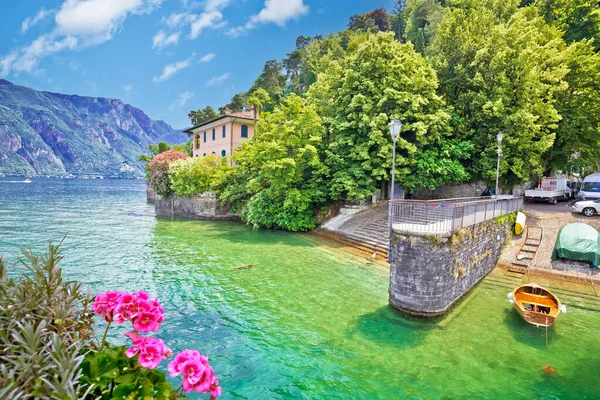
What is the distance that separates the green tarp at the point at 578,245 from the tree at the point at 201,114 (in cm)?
5850

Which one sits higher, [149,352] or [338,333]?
[149,352]

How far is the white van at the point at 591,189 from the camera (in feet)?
72.1

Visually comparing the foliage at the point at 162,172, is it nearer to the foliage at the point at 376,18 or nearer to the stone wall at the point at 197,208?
the stone wall at the point at 197,208

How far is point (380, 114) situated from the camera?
20281 millimetres

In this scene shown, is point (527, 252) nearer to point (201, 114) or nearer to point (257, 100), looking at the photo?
point (257, 100)

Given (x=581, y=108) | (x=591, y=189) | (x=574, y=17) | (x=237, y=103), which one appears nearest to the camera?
(x=581, y=108)

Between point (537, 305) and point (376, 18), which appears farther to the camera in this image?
point (376, 18)

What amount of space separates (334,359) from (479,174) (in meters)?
21.5

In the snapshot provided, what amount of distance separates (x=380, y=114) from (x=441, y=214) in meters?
10.4

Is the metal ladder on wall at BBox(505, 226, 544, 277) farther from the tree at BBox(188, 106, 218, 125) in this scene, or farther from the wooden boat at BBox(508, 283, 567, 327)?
the tree at BBox(188, 106, 218, 125)

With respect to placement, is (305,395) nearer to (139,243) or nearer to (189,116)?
(139,243)

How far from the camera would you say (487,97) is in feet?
70.7

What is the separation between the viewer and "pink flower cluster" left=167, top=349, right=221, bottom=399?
8.66ft

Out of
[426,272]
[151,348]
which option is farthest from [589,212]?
[151,348]
